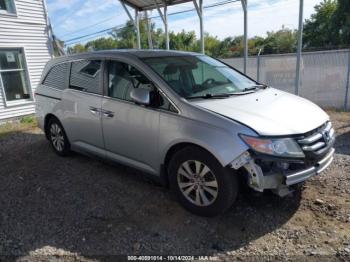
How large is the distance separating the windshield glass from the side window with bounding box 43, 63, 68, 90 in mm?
1753

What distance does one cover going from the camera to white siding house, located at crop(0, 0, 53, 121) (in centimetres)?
984

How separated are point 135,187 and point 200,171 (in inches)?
50.3

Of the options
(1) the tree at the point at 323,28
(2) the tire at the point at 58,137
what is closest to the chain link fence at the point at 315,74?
(2) the tire at the point at 58,137

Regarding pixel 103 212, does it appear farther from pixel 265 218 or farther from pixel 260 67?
pixel 260 67

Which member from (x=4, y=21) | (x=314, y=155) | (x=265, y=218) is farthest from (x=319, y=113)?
(x=4, y=21)

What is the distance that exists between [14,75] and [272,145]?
32.8 feet

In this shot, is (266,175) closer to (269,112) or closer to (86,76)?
(269,112)

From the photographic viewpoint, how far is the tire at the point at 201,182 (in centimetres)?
295

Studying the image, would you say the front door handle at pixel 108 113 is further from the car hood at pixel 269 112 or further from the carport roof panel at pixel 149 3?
the carport roof panel at pixel 149 3

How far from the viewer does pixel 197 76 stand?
12.8 feet

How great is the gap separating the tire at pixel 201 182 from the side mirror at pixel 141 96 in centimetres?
68

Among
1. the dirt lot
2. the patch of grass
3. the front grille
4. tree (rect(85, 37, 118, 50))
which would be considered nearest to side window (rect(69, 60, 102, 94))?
the dirt lot

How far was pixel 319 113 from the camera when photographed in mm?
3443

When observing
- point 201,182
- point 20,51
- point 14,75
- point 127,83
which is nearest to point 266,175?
point 201,182
